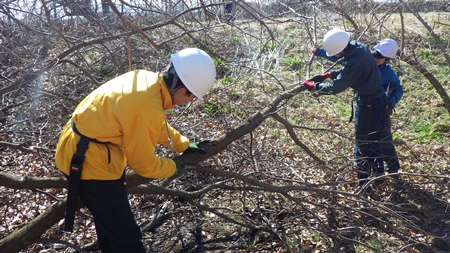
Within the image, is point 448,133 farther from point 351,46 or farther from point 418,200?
point 351,46

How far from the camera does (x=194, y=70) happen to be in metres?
2.46

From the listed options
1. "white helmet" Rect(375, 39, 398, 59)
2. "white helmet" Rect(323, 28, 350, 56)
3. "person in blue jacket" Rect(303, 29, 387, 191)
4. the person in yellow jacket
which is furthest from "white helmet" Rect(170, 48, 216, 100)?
"white helmet" Rect(375, 39, 398, 59)

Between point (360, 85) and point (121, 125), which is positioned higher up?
point (360, 85)

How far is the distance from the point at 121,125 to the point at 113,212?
0.60 m

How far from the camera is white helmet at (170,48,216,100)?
8.00ft

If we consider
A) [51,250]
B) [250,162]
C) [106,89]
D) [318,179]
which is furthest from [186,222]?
[106,89]

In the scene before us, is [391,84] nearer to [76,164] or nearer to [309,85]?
[309,85]

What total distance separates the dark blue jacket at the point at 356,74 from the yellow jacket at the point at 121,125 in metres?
2.04

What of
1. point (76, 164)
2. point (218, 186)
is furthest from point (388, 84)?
point (76, 164)

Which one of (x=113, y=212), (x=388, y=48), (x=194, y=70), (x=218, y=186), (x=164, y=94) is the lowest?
(x=218, y=186)

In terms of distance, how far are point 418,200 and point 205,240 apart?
7.48 feet

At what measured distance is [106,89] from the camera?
2.38 metres

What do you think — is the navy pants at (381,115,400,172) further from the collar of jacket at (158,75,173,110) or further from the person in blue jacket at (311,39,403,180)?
the collar of jacket at (158,75,173,110)

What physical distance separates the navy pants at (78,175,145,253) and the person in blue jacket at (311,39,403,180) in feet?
9.41
